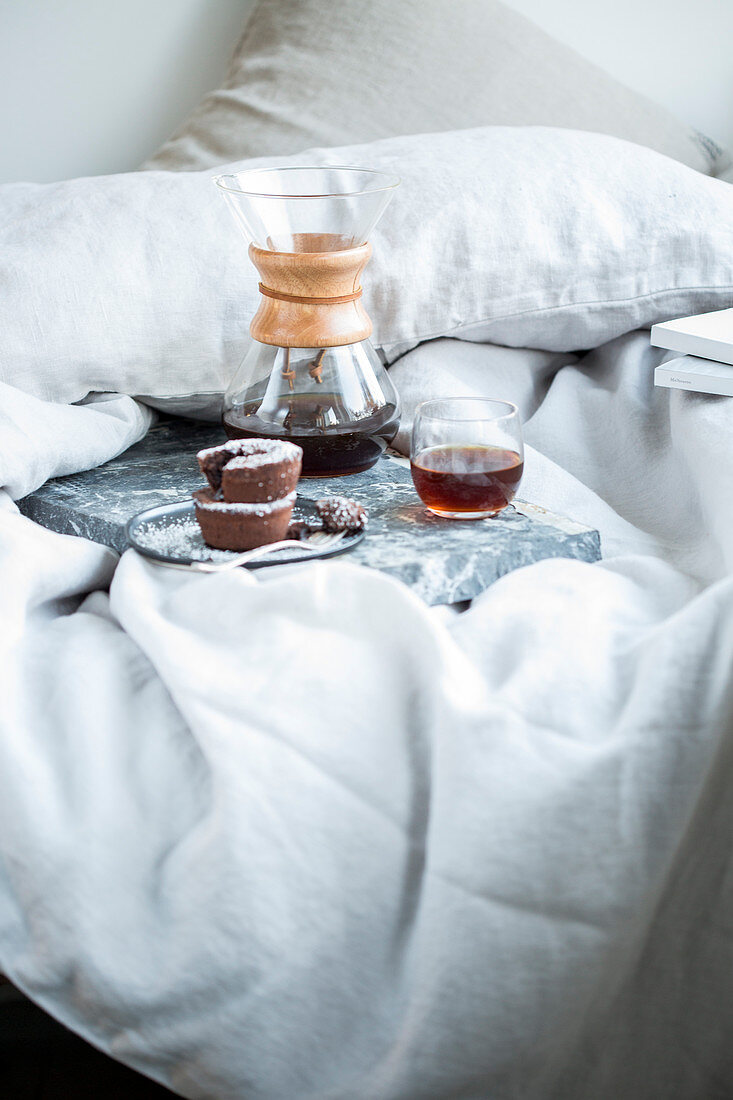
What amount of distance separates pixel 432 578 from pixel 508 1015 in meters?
0.29

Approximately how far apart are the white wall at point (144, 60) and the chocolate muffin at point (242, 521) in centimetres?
112

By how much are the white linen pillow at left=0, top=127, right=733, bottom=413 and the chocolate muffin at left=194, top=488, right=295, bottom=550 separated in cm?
30

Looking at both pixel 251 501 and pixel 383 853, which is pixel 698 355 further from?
pixel 383 853

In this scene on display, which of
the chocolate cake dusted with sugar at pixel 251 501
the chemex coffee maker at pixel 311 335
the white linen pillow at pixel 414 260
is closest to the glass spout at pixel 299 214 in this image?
the chemex coffee maker at pixel 311 335

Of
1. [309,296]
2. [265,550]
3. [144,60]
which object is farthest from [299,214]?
[144,60]

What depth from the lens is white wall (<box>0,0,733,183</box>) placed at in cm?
158

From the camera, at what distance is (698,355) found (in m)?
0.93

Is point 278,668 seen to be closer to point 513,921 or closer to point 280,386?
point 513,921

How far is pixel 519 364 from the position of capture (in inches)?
43.6

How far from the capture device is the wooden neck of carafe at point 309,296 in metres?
0.83

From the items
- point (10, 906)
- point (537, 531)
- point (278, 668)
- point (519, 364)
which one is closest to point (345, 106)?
point (519, 364)

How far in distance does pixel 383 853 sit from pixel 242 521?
271 mm

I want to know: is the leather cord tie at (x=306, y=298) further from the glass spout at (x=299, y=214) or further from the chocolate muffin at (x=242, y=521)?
the chocolate muffin at (x=242, y=521)

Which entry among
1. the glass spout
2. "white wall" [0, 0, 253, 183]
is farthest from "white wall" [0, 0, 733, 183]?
the glass spout
